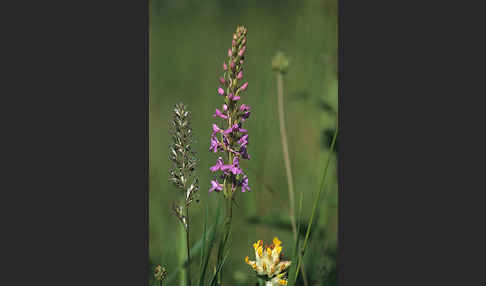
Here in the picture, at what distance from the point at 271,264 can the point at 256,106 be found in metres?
1.42

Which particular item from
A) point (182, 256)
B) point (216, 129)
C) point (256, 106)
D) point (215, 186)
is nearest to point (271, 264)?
point (215, 186)

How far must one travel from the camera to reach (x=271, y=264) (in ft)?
8.89

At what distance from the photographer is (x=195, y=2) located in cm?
404

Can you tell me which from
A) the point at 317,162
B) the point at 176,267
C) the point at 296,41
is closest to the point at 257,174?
the point at 317,162

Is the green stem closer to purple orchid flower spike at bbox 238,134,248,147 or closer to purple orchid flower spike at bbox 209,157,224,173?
purple orchid flower spike at bbox 209,157,224,173

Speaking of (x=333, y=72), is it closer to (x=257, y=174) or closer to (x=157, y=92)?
(x=257, y=174)

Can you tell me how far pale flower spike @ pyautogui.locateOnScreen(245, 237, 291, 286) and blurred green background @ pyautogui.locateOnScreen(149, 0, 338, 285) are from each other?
47 cm

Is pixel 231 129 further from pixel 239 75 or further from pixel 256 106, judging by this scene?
pixel 256 106

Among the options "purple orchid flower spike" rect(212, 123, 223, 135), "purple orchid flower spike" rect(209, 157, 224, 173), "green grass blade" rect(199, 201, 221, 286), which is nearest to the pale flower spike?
"green grass blade" rect(199, 201, 221, 286)

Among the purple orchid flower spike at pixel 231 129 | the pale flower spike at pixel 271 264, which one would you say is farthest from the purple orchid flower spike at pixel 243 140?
the pale flower spike at pixel 271 264

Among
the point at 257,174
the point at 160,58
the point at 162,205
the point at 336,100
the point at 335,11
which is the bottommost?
the point at 162,205

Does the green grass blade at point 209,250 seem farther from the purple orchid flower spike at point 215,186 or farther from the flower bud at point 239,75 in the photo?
the flower bud at point 239,75

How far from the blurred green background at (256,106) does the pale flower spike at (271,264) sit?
18.4 inches

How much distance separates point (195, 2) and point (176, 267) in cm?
206
